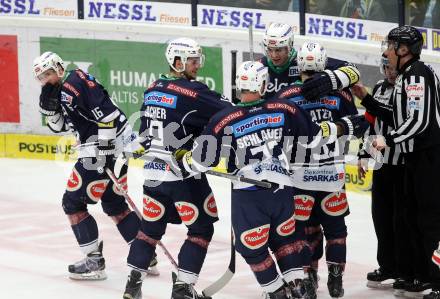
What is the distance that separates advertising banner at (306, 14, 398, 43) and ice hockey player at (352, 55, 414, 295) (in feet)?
8.43

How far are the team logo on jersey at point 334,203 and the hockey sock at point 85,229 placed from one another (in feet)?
5.44

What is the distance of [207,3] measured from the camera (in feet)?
35.2

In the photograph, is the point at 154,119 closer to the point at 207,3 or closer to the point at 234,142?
the point at 234,142

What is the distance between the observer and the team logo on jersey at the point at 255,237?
20.1 feet

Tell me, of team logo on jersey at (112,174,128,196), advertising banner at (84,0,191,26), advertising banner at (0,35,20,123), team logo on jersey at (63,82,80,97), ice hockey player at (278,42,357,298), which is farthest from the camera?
advertising banner at (0,35,20,123)

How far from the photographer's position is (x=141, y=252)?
6.71 meters

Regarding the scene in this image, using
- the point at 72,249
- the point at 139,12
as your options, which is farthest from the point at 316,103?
the point at 139,12

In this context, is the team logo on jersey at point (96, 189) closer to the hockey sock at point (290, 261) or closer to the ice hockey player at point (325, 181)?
the ice hockey player at point (325, 181)

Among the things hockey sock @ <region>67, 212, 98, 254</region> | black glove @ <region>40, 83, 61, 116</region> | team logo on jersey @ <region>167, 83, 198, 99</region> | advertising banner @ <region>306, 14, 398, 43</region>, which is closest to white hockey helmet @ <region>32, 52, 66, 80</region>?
black glove @ <region>40, 83, 61, 116</region>

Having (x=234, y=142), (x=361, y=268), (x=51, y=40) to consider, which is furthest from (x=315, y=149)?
(x=51, y=40)

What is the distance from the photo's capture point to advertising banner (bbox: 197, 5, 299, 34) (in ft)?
33.9

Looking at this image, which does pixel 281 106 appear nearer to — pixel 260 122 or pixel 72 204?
pixel 260 122

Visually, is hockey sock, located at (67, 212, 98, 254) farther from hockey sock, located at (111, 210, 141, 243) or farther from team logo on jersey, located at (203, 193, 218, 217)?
team logo on jersey, located at (203, 193, 218, 217)

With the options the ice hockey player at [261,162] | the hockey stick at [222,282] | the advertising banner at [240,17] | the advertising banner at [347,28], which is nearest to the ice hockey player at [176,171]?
the hockey stick at [222,282]
